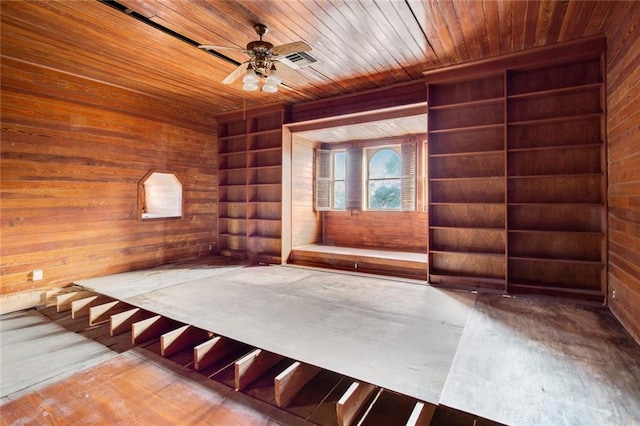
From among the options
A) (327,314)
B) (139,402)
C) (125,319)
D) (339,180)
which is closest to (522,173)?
(327,314)

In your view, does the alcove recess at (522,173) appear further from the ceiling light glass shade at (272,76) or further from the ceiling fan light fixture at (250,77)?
the ceiling fan light fixture at (250,77)

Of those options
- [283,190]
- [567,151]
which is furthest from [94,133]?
[567,151]

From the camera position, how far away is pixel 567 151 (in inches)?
144

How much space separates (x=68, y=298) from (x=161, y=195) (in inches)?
170

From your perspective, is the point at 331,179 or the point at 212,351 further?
the point at 331,179

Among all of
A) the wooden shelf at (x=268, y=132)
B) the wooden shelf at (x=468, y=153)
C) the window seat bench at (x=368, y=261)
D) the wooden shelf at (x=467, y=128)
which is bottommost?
the window seat bench at (x=368, y=261)

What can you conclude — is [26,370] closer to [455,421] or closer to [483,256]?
[455,421]

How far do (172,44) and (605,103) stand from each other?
188 inches

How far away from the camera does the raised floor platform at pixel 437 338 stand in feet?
6.09

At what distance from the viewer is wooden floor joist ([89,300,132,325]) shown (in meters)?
3.43

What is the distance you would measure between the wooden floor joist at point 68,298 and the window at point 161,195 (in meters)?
1.62

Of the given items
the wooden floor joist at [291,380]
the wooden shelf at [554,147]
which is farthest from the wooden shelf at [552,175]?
the wooden floor joist at [291,380]

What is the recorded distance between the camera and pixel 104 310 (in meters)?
3.51

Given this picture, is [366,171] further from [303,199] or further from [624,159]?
[624,159]
